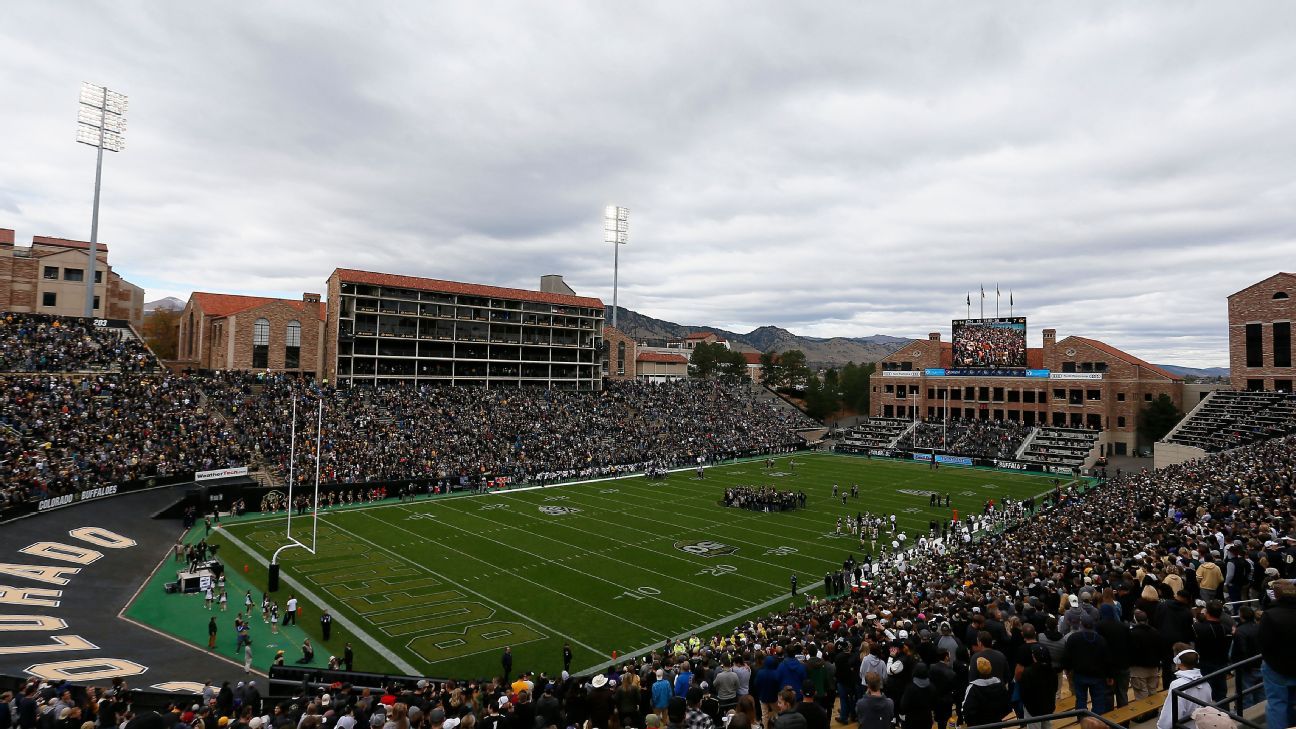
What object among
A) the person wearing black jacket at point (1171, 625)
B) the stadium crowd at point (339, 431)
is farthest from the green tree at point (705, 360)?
the person wearing black jacket at point (1171, 625)

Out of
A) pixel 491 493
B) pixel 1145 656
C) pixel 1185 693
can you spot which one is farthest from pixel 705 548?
pixel 1185 693

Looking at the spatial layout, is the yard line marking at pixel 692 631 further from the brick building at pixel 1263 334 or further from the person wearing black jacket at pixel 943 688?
the brick building at pixel 1263 334

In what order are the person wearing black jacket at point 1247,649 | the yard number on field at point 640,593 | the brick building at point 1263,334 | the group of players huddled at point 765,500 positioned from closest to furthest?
the person wearing black jacket at point 1247,649 → the yard number on field at point 640,593 → the group of players huddled at point 765,500 → the brick building at point 1263,334

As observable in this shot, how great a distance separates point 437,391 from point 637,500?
24983 millimetres

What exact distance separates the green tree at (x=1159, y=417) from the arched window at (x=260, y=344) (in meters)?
79.1

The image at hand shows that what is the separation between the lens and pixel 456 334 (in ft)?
226

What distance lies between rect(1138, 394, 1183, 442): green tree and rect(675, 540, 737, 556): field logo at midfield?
171 feet

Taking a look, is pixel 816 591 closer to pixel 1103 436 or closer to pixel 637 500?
pixel 637 500

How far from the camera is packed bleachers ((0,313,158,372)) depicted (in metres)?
41.8

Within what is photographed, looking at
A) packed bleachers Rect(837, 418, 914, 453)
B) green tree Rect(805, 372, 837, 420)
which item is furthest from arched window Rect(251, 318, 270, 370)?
green tree Rect(805, 372, 837, 420)

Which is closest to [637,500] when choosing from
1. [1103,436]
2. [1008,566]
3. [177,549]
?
[177,549]

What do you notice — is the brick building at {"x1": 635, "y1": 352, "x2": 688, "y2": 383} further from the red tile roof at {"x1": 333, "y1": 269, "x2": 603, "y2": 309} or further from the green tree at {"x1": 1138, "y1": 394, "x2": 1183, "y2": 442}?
the green tree at {"x1": 1138, "y1": 394, "x2": 1183, "y2": 442}

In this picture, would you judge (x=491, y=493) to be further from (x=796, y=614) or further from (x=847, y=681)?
(x=847, y=681)

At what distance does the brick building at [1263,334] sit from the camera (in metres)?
56.3
